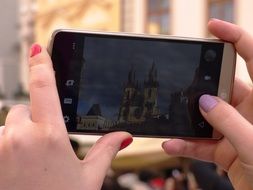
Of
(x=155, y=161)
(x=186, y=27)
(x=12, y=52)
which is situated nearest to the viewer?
(x=155, y=161)

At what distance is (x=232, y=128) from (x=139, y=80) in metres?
0.27

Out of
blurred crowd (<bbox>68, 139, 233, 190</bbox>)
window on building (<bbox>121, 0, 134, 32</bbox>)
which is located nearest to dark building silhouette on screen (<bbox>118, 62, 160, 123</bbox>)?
blurred crowd (<bbox>68, 139, 233, 190</bbox>)

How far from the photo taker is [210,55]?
1278 millimetres

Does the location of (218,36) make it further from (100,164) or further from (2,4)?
(2,4)

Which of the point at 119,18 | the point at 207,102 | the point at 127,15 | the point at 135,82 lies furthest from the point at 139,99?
the point at 119,18

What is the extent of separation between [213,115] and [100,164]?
265mm

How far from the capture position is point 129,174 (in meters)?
5.83

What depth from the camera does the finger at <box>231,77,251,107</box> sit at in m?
1.29

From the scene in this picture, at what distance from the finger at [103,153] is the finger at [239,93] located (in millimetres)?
322

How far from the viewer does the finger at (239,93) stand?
129 cm

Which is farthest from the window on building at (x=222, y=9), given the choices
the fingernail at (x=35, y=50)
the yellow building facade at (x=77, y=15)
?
the fingernail at (x=35, y=50)

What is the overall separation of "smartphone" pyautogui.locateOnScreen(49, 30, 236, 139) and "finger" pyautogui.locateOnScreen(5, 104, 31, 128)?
0.72 feet

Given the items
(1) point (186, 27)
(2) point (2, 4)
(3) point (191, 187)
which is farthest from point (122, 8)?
(2) point (2, 4)

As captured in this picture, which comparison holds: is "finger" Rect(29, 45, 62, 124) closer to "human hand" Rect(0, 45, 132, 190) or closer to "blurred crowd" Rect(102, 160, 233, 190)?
"human hand" Rect(0, 45, 132, 190)
